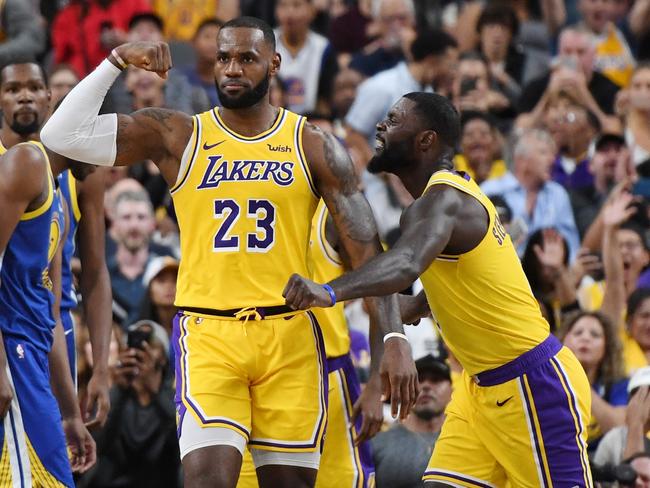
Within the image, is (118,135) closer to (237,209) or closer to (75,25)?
(237,209)

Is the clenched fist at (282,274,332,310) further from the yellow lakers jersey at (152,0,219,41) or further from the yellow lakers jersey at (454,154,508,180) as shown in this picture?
the yellow lakers jersey at (152,0,219,41)

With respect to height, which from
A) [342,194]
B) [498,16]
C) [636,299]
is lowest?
[636,299]

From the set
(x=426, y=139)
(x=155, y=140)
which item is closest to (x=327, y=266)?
(x=426, y=139)

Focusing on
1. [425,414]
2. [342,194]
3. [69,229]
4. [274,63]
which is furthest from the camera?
[425,414]

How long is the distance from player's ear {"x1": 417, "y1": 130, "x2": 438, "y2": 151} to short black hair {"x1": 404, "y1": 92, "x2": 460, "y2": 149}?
0.07 ft

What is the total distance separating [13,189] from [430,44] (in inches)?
286

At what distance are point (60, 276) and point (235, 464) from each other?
170cm

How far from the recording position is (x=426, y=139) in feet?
21.0

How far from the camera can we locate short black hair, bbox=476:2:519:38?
44.1ft

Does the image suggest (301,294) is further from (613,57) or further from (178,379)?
(613,57)

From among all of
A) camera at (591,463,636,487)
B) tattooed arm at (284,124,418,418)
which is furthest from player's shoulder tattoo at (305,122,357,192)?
camera at (591,463,636,487)

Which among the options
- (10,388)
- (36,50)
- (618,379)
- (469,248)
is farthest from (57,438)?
(36,50)

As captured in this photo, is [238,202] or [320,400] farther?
→ [320,400]

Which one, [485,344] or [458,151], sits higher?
[458,151]
